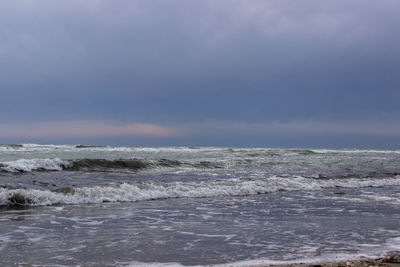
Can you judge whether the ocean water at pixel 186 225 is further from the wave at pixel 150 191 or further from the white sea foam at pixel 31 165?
the white sea foam at pixel 31 165

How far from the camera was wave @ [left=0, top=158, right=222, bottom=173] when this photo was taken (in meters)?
16.3

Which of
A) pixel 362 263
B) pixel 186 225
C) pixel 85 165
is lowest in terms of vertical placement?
pixel 186 225

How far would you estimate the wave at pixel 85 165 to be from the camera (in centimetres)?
1628

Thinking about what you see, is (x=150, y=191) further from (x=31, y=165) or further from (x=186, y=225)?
(x=31, y=165)

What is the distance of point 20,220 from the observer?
7660mm

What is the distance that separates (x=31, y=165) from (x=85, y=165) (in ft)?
10.6

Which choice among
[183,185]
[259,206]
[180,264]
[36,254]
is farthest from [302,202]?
[36,254]

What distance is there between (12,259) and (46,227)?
6.98ft

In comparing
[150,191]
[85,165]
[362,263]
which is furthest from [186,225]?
[85,165]

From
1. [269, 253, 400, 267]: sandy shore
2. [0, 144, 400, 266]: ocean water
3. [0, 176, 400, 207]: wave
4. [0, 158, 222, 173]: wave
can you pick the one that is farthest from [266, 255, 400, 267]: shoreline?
[0, 158, 222, 173]: wave

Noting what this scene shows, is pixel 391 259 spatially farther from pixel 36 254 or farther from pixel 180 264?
pixel 36 254

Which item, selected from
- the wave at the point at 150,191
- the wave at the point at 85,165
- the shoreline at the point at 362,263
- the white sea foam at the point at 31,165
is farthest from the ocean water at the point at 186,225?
the wave at the point at 85,165

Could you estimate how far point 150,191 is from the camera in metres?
11.9

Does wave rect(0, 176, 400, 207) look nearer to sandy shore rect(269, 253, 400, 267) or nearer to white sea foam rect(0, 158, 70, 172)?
white sea foam rect(0, 158, 70, 172)
